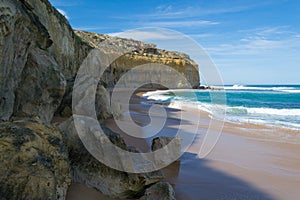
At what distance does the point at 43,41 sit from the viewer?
18.9 ft

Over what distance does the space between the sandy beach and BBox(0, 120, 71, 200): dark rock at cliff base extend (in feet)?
2.34

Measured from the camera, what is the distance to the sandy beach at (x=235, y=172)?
12.3 feet

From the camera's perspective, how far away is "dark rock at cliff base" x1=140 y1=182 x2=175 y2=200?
3078 mm

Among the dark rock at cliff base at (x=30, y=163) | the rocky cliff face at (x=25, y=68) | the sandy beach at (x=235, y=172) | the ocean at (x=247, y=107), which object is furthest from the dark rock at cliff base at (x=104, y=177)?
the ocean at (x=247, y=107)

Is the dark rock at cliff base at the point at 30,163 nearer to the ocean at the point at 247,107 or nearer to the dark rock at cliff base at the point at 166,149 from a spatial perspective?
the dark rock at cliff base at the point at 166,149

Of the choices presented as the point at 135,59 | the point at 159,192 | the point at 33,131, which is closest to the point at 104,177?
the point at 159,192

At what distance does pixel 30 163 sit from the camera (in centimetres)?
222

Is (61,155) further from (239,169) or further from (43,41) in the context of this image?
(43,41)

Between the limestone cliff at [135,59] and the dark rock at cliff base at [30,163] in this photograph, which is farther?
the limestone cliff at [135,59]

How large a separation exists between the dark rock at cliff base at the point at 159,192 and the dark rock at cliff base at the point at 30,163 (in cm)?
102

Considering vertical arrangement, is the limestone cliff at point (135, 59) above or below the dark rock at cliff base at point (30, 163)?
above

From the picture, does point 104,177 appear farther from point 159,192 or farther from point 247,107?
point 247,107

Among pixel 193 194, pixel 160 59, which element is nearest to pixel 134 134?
pixel 193 194

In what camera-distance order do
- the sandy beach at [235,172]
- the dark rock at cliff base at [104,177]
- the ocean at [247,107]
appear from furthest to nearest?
the ocean at [247,107] → the sandy beach at [235,172] → the dark rock at cliff base at [104,177]
